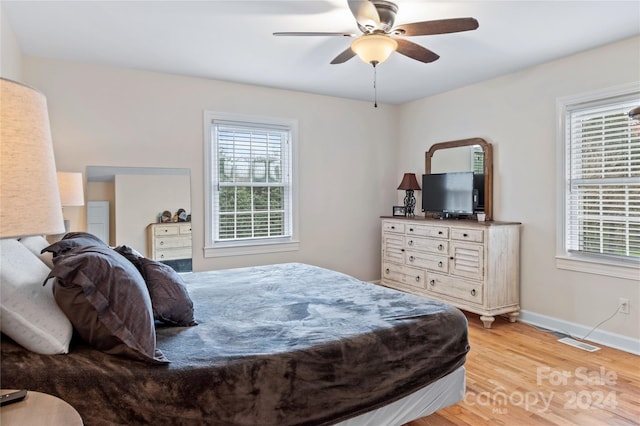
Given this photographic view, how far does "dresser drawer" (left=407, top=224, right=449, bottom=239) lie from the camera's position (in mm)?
4234

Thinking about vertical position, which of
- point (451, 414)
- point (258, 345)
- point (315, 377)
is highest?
point (258, 345)

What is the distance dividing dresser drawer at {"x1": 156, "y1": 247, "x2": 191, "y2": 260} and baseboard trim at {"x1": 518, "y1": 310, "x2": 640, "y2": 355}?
350 centimetres

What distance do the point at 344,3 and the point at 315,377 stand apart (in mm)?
2255

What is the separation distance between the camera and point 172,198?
161 inches

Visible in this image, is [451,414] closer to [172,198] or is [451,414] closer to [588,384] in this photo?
[588,384]

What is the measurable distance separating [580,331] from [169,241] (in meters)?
4.00

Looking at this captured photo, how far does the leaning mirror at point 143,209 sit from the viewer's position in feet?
12.4

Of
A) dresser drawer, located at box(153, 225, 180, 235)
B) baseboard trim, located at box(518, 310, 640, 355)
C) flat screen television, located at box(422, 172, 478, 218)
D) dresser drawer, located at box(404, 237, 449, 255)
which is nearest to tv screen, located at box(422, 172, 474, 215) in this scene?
flat screen television, located at box(422, 172, 478, 218)

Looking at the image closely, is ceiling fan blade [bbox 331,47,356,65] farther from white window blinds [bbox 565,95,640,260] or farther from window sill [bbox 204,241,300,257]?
window sill [bbox 204,241,300,257]

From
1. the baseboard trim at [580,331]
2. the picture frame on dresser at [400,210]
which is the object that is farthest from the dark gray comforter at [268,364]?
the picture frame on dresser at [400,210]

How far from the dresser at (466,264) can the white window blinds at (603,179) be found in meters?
0.57

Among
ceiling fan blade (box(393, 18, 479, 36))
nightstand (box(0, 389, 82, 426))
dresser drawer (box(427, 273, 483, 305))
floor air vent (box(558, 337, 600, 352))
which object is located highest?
ceiling fan blade (box(393, 18, 479, 36))

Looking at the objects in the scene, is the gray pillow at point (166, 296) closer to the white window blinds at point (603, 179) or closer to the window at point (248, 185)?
the window at point (248, 185)

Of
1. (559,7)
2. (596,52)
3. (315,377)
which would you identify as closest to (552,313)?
(596,52)
